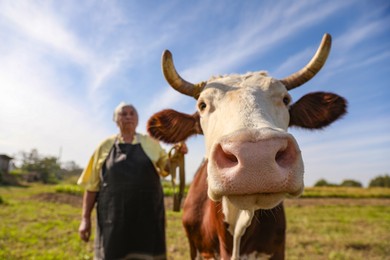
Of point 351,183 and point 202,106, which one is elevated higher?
point 351,183

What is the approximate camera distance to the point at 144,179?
3.65m

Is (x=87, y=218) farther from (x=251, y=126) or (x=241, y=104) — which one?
(x=251, y=126)

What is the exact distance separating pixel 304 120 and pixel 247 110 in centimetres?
139

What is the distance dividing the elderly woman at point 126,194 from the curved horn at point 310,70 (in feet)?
5.20

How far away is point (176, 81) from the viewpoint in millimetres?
3049

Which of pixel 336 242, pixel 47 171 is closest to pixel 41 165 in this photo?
pixel 47 171

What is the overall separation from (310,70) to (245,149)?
1.82 metres

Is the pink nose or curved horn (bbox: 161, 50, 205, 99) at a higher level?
curved horn (bbox: 161, 50, 205, 99)

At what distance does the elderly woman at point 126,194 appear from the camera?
354 centimetres

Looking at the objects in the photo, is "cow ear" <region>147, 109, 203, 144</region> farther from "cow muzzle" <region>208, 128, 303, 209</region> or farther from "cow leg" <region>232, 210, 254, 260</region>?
"cow muzzle" <region>208, 128, 303, 209</region>

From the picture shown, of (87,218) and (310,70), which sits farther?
(87,218)

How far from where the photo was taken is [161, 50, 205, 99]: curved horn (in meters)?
2.97

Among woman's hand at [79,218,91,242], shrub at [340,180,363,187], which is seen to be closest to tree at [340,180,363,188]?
shrub at [340,180,363,187]

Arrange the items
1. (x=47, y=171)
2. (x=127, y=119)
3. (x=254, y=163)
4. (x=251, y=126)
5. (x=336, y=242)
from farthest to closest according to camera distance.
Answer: (x=47, y=171) < (x=336, y=242) < (x=127, y=119) < (x=251, y=126) < (x=254, y=163)
